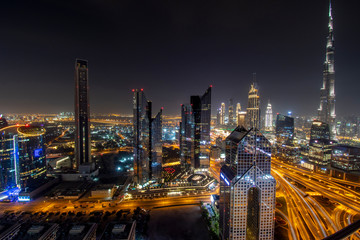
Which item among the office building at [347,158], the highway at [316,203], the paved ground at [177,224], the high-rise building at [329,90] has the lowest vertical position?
the paved ground at [177,224]

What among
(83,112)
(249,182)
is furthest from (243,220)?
(83,112)

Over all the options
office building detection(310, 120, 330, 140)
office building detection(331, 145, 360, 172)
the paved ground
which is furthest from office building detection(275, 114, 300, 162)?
the paved ground

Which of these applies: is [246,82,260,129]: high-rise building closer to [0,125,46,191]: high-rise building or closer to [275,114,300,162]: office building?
[275,114,300,162]: office building

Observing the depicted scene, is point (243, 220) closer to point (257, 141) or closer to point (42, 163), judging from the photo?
point (257, 141)

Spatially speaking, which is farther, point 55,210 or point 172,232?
point 55,210

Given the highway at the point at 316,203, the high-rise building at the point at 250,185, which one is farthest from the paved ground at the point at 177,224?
the highway at the point at 316,203

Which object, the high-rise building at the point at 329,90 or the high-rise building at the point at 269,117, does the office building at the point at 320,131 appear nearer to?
the high-rise building at the point at 329,90
